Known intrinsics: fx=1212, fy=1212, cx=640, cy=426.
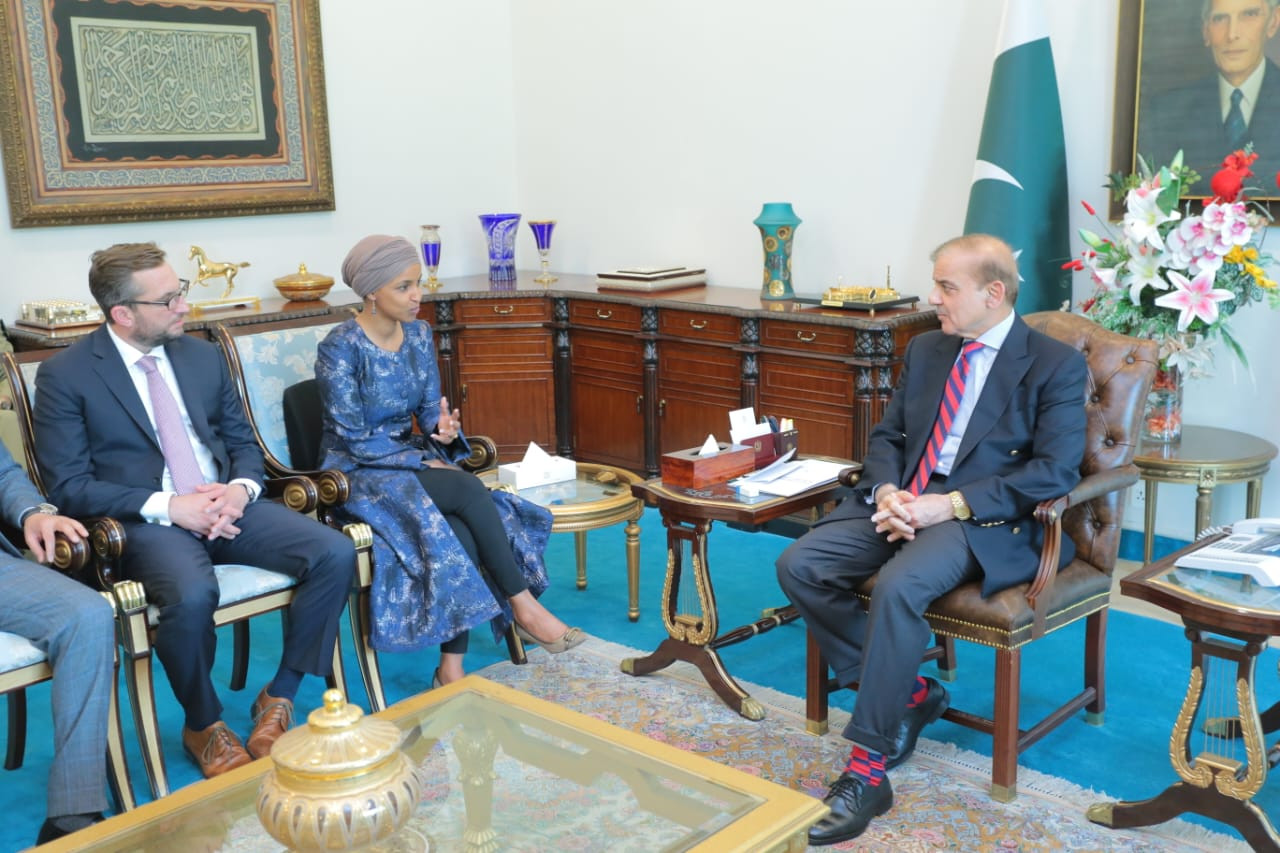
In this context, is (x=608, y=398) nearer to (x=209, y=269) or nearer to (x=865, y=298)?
(x=865, y=298)

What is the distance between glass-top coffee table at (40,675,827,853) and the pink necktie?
122 centimetres

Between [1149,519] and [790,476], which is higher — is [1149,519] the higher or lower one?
the lower one

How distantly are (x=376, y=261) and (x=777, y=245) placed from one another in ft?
7.52

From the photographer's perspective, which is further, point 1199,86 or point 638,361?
point 638,361

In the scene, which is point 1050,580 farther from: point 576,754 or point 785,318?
point 785,318

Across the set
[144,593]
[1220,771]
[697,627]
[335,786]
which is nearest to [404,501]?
[144,593]

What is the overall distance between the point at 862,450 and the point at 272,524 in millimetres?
2514

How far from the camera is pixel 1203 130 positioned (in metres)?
4.44

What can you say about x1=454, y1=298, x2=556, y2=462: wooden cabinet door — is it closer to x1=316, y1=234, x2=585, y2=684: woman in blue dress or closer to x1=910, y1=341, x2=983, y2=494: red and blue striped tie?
x1=316, y1=234, x2=585, y2=684: woman in blue dress

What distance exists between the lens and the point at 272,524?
3.57m

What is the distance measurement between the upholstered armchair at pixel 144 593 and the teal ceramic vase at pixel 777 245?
8.59 ft

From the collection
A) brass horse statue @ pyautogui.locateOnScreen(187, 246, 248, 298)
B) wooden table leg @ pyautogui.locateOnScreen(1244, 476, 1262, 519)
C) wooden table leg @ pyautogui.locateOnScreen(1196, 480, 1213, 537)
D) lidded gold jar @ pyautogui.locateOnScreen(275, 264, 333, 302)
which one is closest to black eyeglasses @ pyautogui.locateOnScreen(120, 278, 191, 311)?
brass horse statue @ pyautogui.locateOnScreen(187, 246, 248, 298)

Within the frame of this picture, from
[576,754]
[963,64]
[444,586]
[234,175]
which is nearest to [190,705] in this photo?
[444,586]

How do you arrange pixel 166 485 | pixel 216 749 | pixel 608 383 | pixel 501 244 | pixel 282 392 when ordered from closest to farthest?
pixel 216 749 < pixel 166 485 < pixel 282 392 < pixel 608 383 < pixel 501 244
